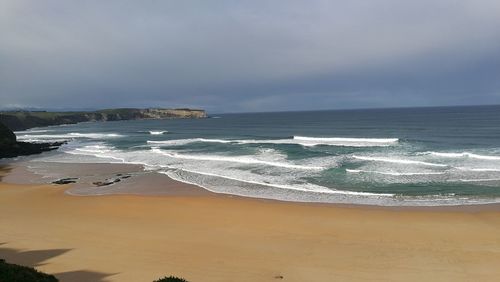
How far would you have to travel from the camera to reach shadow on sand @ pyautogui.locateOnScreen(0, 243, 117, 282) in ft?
34.6

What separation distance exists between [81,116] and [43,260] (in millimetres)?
139617

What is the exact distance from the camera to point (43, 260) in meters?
12.0

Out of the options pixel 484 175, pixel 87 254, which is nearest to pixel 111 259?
pixel 87 254

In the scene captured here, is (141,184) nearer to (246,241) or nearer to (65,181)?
(65,181)

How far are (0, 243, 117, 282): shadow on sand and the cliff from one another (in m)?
97.2

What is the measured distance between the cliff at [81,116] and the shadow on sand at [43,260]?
9724 centimetres

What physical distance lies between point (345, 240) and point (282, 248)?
7.61 feet

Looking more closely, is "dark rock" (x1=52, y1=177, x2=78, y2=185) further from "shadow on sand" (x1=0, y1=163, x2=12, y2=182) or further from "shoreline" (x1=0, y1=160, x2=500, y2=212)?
"shadow on sand" (x1=0, y1=163, x2=12, y2=182)

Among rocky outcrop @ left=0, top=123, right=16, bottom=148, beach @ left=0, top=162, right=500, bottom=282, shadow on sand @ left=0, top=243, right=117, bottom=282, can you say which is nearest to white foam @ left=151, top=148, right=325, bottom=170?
beach @ left=0, top=162, right=500, bottom=282

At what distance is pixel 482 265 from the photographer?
11.5 meters

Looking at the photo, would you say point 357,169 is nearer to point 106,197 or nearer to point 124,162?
point 106,197

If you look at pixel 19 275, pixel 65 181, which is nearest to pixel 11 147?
pixel 65 181

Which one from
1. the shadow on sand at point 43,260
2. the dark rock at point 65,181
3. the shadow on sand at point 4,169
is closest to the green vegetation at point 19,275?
the shadow on sand at point 43,260

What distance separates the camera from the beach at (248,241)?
11.1 m
